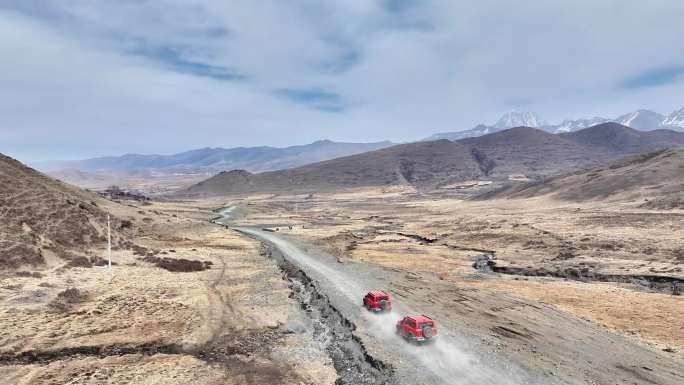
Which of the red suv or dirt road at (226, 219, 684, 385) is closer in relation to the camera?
dirt road at (226, 219, 684, 385)

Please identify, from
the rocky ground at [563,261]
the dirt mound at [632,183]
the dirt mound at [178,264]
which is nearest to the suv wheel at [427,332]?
the rocky ground at [563,261]

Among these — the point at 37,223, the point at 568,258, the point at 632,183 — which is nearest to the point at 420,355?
the point at 568,258

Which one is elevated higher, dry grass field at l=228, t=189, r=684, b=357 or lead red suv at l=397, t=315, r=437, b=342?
lead red suv at l=397, t=315, r=437, b=342

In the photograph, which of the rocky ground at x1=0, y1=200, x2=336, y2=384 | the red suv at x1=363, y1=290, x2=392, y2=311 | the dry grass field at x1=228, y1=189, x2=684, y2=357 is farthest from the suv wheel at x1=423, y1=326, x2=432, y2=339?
the dry grass field at x1=228, y1=189, x2=684, y2=357

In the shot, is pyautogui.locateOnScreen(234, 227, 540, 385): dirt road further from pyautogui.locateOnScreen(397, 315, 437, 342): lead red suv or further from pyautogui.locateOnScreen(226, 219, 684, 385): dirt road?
pyautogui.locateOnScreen(397, 315, 437, 342): lead red suv

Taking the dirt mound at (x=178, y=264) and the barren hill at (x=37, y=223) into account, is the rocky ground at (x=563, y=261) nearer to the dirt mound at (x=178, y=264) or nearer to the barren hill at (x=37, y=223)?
the dirt mound at (x=178, y=264)

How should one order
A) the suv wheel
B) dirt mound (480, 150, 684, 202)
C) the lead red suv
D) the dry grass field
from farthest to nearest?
1. dirt mound (480, 150, 684, 202)
2. the dry grass field
3. the suv wheel
4. the lead red suv

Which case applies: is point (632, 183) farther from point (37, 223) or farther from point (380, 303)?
point (37, 223)

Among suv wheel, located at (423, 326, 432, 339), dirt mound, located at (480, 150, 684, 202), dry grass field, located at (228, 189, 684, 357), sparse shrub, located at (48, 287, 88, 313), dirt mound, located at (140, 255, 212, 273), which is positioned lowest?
dry grass field, located at (228, 189, 684, 357)
